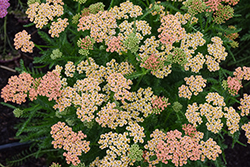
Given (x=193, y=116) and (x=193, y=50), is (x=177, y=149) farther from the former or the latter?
(x=193, y=50)

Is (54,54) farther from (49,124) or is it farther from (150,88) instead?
(150,88)

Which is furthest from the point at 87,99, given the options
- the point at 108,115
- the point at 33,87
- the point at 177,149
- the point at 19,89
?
the point at 177,149

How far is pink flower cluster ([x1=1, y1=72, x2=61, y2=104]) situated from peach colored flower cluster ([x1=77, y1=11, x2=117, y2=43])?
732 millimetres

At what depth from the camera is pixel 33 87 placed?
9.39 ft

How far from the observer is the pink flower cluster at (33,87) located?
2.77 meters

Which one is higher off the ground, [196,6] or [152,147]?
[196,6]

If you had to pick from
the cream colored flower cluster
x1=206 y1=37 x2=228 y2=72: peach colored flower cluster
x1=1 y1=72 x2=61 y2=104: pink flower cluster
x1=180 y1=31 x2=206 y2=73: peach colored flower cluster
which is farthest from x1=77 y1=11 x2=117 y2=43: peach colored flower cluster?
the cream colored flower cluster

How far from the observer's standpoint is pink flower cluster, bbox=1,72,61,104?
2.77 m

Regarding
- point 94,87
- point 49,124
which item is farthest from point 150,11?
point 49,124

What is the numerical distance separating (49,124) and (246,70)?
2.79m

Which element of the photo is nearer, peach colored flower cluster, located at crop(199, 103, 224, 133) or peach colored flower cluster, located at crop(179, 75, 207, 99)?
peach colored flower cluster, located at crop(199, 103, 224, 133)

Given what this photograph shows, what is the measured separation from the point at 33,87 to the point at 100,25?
3.85 ft

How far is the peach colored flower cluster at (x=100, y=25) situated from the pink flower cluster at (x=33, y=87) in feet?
2.40

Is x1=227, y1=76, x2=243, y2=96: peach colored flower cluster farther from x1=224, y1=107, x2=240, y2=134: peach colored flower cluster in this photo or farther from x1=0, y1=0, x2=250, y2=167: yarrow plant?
x1=224, y1=107, x2=240, y2=134: peach colored flower cluster
